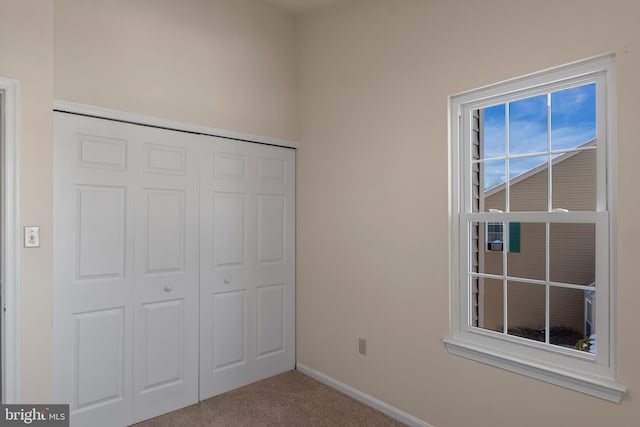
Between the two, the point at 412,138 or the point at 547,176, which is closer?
the point at 547,176

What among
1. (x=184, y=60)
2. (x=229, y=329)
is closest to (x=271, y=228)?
(x=229, y=329)

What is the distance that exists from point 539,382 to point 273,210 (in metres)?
2.19

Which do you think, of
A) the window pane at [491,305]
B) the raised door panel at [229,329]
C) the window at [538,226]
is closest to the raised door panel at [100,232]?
the raised door panel at [229,329]

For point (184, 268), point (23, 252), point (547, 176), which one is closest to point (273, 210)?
point (184, 268)

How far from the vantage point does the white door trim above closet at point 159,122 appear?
232cm

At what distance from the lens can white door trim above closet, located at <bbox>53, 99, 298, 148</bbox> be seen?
7.60ft

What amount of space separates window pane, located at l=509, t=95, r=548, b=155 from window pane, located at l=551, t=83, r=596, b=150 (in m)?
0.05

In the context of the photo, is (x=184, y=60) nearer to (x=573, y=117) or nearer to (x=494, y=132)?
(x=494, y=132)

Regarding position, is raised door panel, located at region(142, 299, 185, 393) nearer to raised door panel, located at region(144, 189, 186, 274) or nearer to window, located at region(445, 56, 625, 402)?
raised door panel, located at region(144, 189, 186, 274)

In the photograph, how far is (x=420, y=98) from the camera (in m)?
2.51

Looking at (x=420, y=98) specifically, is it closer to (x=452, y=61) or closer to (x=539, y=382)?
(x=452, y=61)

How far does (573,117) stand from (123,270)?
2715 millimetres

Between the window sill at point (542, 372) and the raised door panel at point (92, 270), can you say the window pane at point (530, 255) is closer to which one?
the window sill at point (542, 372)

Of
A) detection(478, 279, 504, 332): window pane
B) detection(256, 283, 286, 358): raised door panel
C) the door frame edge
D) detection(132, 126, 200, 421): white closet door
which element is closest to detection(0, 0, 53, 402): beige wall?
the door frame edge
